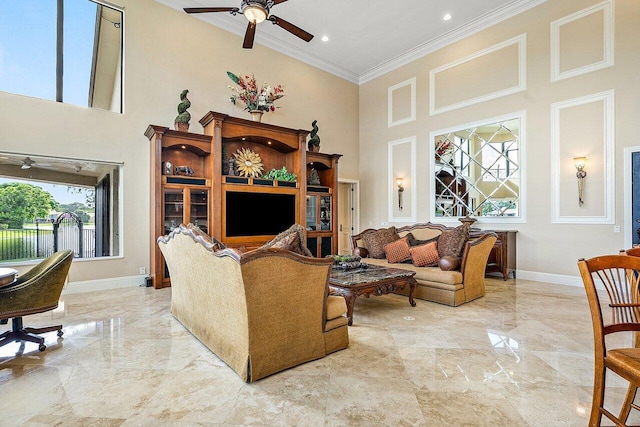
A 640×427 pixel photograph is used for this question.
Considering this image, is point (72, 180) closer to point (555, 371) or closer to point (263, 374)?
point (263, 374)

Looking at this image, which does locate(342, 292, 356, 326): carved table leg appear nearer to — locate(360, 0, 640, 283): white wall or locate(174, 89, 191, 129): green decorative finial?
locate(174, 89, 191, 129): green decorative finial

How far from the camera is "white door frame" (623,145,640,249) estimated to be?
4.78m

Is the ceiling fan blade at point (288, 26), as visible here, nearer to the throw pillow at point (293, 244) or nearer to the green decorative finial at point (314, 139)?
the throw pillow at point (293, 244)

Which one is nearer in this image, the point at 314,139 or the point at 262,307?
the point at 262,307

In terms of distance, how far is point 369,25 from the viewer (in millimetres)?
6625

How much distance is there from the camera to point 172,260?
3.34 metres

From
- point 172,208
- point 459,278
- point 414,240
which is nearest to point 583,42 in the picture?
point 414,240

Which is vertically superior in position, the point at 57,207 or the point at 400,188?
the point at 400,188

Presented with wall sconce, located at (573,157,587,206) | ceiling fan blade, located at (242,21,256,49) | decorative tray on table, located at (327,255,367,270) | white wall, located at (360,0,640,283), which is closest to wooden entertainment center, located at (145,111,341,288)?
ceiling fan blade, located at (242,21,256,49)

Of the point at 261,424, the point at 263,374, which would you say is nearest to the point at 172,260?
the point at 263,374

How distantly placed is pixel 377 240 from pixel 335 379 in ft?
11.1

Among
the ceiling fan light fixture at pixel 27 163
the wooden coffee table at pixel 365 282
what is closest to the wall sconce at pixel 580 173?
the wooden coffee table at pixel 365 282

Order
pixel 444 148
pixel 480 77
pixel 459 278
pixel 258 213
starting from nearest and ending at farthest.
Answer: pixel 459 278 → pixel 258 213 → pixel 480 77 → pixel 444 148

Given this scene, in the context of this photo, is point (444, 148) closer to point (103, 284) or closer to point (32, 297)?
point (103, 284)
